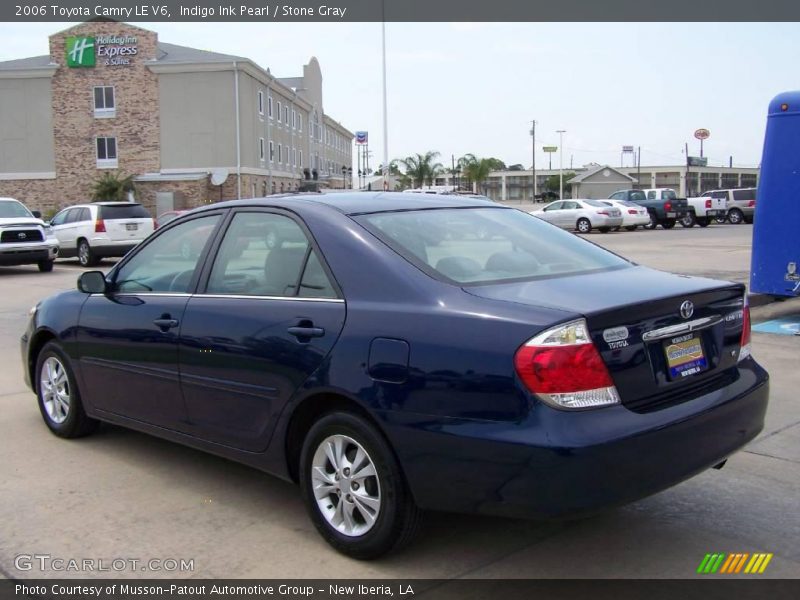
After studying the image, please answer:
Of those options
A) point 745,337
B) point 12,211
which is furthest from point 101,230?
point 745,337

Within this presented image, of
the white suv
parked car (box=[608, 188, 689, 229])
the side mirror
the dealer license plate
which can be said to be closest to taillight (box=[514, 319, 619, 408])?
the dealer license plate

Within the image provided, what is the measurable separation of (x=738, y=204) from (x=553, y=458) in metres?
40.2

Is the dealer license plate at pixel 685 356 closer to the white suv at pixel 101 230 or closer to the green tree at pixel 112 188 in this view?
the white suv at pixel 101 230

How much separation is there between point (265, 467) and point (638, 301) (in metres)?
1.95

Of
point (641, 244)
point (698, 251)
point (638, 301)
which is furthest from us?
point (641, 244)

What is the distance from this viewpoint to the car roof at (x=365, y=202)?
4.24 m

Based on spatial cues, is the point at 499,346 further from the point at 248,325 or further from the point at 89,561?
the point at 89,561

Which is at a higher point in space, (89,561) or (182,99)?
(182,99)

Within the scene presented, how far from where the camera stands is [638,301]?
342cm

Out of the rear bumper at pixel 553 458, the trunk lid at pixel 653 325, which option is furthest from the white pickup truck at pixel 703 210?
the rear bumper at pixel 553 458

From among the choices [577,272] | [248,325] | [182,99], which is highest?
[182,99]

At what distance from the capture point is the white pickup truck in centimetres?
3744

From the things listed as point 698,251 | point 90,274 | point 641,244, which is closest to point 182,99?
point 641,244

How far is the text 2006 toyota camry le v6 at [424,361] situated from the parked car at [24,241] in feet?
49.6
